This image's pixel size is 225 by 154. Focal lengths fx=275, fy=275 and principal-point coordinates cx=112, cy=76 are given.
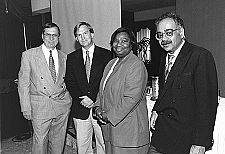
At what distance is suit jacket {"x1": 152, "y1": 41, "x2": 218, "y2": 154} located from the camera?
1.44 meters

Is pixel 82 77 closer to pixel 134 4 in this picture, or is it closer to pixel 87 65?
pixel 87 65

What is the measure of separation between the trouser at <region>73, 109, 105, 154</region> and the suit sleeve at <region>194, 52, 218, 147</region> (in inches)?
48.1

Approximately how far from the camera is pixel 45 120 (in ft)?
8.38

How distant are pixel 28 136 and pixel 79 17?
6.55ft

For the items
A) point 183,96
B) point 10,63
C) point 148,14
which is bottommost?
point 183,96

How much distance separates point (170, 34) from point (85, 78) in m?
1.13

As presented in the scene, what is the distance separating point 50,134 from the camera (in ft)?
8.80

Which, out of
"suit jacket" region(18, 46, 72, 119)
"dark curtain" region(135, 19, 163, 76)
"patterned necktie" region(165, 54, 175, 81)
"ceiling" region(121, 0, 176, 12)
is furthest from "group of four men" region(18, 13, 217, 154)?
"dark curtain" region(135, 19, 163, 76)

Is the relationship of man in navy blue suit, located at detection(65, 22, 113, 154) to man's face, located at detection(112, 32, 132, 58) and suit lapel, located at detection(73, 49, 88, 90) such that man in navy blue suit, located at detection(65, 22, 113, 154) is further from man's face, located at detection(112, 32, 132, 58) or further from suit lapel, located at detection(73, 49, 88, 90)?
man's face, located at detection(112, 32, 132, 58)

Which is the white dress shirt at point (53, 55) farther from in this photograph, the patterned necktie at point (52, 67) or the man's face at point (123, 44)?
the man's face at point (123, 44)

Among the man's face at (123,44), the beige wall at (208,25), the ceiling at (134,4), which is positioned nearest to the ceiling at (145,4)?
the ceiling at (134,4)

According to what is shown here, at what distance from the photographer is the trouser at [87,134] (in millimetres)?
2525

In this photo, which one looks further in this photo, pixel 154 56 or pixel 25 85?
pixel 154 56

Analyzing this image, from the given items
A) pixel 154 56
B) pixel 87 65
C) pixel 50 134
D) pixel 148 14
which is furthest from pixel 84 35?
pixel 148 14
